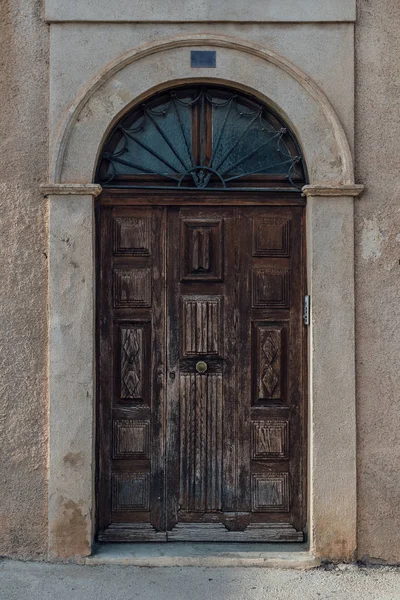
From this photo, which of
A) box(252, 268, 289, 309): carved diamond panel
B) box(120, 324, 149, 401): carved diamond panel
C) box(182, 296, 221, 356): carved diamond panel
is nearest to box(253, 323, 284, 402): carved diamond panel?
box(252, 268, 289, 309): carved diamond panel

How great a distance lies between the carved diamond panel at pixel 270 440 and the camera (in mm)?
4891

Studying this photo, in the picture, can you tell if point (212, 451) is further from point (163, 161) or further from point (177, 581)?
point (163, 161)

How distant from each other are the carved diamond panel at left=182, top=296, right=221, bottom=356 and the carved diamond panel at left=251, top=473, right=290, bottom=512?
3.13 feet

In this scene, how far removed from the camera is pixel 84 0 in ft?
15.6

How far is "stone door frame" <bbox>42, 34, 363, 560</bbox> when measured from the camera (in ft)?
15.4

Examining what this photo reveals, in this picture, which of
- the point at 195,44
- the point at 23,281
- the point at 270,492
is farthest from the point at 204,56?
the point at 270,492

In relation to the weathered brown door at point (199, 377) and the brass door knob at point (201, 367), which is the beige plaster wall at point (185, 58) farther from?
the brass door knob at point (201, 367)

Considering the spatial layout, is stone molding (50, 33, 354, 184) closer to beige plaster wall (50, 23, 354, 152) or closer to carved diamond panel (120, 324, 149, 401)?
beige plaster wall (50, 23, 354, 152)

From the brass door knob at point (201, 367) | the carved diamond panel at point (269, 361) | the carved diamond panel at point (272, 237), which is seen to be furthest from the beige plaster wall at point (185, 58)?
the brass door knob at point (201, 367)

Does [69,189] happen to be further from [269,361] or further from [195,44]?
[269,361]

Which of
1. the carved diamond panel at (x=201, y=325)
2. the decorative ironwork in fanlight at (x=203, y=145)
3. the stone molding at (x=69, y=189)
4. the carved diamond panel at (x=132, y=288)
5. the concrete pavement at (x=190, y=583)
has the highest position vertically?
the decorative ironwork in fanlight at (x=203, y=145)

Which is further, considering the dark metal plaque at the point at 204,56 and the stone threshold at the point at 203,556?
the dark metal plaque at the point at 204,56

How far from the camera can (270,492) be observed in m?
4.90

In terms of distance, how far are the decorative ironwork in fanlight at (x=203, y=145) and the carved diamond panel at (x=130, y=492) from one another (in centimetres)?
205
